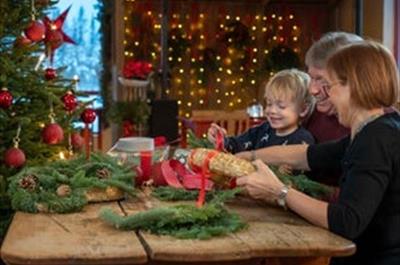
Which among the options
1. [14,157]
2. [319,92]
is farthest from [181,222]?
[14,157]

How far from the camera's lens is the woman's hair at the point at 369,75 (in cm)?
179

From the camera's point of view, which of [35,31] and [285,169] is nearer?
[285,169]

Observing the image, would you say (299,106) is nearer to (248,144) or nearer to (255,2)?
(248,144)

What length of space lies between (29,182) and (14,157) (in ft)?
5.02

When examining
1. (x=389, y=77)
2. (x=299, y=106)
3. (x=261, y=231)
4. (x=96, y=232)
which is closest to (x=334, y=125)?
(x=299, y=106)

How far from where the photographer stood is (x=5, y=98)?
330 centimetres

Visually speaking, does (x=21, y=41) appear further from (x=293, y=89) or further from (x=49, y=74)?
(x=293, y=89)

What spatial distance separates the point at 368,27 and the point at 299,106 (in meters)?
5.08

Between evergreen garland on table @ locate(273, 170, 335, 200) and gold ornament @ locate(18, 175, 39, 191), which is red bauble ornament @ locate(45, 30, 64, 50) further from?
evergreen garland on table @ locate(273, 170, 335, 200)

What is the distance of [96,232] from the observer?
156cm

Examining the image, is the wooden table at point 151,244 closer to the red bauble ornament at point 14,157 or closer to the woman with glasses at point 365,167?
the woman with glasses at point 365,167

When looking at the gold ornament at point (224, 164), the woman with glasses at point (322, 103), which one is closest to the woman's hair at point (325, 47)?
the woman with glasses at point (322, 103)

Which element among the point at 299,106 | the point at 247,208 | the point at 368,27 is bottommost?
the point at 247,208

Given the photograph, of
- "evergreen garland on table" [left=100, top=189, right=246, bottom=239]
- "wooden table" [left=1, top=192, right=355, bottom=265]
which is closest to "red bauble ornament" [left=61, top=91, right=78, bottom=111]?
"wooden table" [left=1, top=192, right=355, bottom=265]
